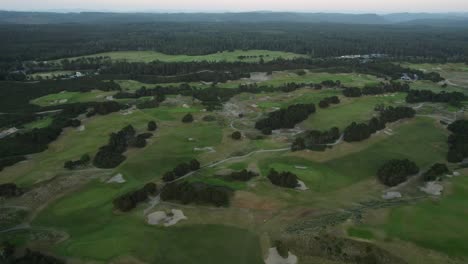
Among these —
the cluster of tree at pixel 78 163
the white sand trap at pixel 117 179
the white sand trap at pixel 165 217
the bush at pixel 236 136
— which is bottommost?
the white sand trap at pixel 117 179

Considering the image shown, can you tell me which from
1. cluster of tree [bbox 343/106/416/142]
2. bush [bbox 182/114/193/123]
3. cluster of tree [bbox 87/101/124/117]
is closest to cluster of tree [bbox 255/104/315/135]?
cluster of tree [bbox 343/106/416/142]

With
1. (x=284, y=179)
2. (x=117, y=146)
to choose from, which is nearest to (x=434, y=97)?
(x=284, y=179)

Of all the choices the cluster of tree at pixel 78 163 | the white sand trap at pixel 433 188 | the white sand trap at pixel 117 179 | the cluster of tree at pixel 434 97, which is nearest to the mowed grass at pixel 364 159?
the white sand trap at pixel 433 188

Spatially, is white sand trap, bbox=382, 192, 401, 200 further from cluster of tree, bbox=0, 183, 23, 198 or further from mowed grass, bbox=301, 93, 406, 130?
cluster of tree, bbox=0, 183, 23, 198

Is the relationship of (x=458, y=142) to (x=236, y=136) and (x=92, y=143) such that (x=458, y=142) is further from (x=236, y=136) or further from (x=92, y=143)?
(x=92, y=143)

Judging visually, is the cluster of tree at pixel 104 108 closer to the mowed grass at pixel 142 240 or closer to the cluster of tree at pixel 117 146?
the cluster of tree at pixel 117 146

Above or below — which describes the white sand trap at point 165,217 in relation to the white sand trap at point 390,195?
above
